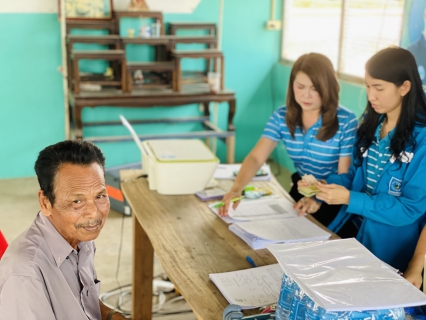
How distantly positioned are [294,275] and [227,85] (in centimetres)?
386

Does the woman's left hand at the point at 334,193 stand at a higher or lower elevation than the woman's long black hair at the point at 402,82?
lower

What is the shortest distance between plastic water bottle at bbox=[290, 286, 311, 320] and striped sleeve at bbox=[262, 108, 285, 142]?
4.61 ft

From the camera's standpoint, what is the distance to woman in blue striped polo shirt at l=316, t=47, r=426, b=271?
187 cm

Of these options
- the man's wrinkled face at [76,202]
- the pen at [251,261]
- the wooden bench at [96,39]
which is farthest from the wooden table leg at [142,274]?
the wooden bench at [96,39]

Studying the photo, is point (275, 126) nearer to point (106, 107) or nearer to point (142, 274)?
point (142, 274)

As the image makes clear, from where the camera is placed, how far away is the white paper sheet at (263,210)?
214cm

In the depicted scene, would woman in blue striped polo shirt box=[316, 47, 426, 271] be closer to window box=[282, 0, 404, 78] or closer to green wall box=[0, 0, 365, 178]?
window box=[282, 0, 404, 78]

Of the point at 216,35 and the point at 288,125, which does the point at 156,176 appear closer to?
the point at 288,125

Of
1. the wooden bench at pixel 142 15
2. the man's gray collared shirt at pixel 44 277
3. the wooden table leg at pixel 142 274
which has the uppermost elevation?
the wooden bench at pixel 142 15

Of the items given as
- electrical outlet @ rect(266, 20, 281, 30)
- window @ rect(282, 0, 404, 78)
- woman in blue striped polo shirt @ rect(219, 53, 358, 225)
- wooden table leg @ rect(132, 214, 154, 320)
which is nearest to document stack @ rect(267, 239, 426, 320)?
woman in blue striped polo shirt @ rect(219, 53, 358, 225)

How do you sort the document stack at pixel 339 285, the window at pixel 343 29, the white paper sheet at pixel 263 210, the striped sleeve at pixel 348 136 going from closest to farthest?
the document stack at pixel 339 285, the white paper sheet at pixel 263 210, the striped sleeve at pixel 348 136, the window at pixel 343 29

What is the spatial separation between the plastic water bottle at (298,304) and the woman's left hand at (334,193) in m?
0.81

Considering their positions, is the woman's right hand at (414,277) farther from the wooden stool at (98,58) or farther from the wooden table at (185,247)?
the wooden stool at (98,58)

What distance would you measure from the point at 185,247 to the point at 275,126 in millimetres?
879
